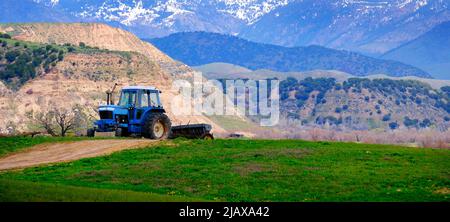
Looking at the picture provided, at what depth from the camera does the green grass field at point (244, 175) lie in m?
29.5

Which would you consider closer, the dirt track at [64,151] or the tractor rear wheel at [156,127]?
→ the dirt track at [64,151]

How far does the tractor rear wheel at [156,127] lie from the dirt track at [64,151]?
3394mm

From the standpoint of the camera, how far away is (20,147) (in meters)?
45.2

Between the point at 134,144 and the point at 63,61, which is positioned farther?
the point at 63,61

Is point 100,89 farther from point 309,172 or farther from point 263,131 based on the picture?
point 309,172

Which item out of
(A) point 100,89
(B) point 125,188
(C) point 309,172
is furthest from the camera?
(A) point 100,89

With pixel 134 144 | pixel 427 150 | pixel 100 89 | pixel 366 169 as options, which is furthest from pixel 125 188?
pixel 100 89

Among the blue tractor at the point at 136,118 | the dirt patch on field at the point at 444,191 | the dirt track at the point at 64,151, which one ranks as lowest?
the dirt patch on field at the point at 444,191

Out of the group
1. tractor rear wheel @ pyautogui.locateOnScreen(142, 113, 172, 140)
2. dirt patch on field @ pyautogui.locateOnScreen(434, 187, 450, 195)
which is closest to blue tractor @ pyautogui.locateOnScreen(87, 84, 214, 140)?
tractor rear wheel @ pyautogui.locateOnScreen(142, 113, 172, 140)

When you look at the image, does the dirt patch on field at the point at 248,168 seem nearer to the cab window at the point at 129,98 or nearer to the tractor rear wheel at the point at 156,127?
the tractor rear wheel at the point at 156,127

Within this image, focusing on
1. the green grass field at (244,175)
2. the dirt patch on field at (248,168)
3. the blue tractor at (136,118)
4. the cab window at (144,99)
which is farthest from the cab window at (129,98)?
the dirt patch on field at (248,168)

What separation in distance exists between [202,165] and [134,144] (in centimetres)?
769

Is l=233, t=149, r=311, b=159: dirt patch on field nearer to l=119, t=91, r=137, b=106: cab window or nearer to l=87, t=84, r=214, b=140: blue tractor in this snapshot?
l=87, t=84, r=214, b=140: blue tractor

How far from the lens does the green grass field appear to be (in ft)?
96.8
